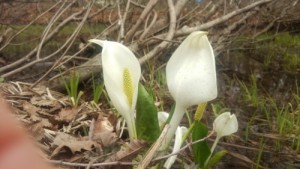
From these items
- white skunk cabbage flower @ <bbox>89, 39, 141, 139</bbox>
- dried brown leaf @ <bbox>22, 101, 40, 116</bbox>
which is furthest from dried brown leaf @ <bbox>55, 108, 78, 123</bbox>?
white skunk cabbage flower @ <bbox>89, 39, 141, 139</bbox>

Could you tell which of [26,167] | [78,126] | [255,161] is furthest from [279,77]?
[26,167]

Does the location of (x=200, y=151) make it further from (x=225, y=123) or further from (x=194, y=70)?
(x=194, y=70)

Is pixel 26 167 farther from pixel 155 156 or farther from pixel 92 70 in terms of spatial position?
pixel 92 70

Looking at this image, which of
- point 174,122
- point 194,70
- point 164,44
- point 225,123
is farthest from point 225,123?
point 164,44

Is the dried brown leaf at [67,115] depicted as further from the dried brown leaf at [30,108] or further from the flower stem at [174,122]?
the flower stem at [174,122]

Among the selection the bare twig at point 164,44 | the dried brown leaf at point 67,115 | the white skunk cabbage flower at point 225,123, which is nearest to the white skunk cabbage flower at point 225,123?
the white skunk cabbage flower at point 225,123

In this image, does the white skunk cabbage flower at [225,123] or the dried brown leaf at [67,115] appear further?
the dried brown leaf at [67,115]
